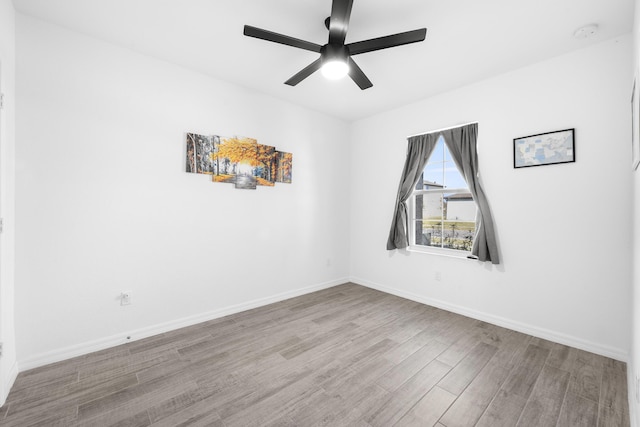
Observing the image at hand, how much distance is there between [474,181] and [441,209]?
651 mm

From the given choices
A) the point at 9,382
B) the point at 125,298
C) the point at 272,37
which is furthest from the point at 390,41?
the point at 9,382

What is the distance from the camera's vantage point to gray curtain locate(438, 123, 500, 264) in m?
3.02

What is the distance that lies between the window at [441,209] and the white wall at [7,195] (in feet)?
13.4

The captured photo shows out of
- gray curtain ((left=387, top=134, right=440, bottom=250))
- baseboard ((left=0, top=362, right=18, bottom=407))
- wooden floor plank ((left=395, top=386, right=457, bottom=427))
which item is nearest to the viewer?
wooden floor plank ((left=395, top=386, right=457, bottom=427))

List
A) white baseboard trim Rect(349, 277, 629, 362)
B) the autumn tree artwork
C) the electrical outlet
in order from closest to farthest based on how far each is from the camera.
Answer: white baseboard trim Rect(349, 277, 629, 362)
the electrical outlet
the autumn tree artwork

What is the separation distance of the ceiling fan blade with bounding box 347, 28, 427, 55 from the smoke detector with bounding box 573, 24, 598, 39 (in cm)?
148

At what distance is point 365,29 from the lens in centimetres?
228

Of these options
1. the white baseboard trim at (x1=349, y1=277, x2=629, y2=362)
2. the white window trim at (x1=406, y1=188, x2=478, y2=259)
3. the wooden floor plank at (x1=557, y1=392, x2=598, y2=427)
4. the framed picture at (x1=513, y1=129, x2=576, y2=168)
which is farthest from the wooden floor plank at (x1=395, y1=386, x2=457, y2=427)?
the framed picture at (x1=513, y1=129, x2=576, y2=168)

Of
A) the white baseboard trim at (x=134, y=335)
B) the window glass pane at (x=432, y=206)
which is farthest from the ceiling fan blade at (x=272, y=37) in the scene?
the white baseboard trim at (x=134, y=335)

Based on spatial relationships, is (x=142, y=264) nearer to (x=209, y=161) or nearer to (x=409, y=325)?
(x=209, y=161)

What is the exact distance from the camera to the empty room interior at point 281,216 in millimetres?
1897

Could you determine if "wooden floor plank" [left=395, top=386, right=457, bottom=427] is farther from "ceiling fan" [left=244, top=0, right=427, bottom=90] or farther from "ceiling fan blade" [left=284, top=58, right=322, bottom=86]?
"ceiling fan blade" [left=284, top=58, right=322, bottom=86]

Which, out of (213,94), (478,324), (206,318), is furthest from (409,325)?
(213,94)

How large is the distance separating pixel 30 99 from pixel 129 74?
2.55ft
